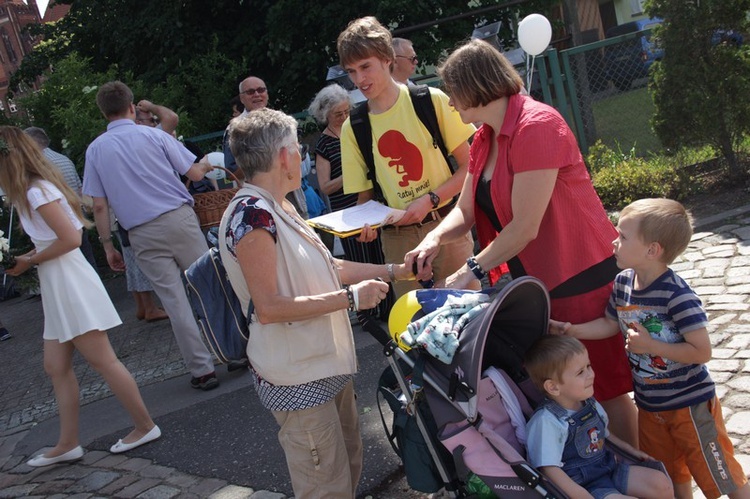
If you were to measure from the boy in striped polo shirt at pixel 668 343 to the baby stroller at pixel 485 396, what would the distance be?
1.00ft

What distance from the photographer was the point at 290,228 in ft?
10.3

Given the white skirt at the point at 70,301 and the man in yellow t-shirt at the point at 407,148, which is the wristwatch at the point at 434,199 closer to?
the man in yellow t-shirt at the point at 407,148

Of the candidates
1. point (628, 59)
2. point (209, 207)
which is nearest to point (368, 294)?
point (209, 207)

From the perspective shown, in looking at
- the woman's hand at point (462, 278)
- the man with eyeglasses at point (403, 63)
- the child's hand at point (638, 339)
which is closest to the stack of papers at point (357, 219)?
the woman's hand at point (462, 278)

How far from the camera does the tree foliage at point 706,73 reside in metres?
8.24

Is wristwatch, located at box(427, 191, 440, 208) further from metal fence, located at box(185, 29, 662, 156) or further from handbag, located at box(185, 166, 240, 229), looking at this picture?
metal fence, located at box(185, 29, 662, 156)

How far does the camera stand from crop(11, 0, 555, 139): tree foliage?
40.6 feet

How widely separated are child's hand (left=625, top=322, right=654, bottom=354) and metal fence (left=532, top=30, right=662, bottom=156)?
6.87 meters

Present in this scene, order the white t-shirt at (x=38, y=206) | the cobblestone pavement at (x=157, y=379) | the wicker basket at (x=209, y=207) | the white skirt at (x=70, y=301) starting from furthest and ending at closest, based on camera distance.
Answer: the wicker basket at (x=209, y=207)
the white skirt at (x=70, y=301)
the white t-shirt at (x=38, y=206)
the cobblestone pavement at (x=157, y=379)

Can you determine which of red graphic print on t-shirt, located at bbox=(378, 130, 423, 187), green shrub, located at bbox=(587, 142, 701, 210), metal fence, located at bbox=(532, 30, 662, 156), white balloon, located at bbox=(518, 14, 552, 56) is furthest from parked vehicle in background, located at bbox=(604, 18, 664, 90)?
red graphic print on t-shirt, located at bbox=(378, 130, 423, 187)

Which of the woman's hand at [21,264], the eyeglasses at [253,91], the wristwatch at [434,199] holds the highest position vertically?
the eyeglasses at [253,91]

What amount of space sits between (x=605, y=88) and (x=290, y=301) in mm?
9799

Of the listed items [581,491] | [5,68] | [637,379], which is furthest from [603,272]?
[5,68]

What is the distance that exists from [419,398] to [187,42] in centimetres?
1177
